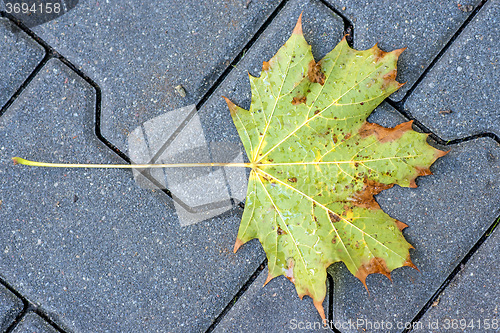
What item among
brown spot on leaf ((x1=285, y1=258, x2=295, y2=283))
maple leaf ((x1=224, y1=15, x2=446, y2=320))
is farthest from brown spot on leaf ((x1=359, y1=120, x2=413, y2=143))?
brown spot on leaf ((x1=285, y1=258, x2=295, y2=283))

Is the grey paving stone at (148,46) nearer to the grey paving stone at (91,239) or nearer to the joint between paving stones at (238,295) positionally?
the grey paving stone at (91,239)

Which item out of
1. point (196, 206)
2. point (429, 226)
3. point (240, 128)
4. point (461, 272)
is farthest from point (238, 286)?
point (461, 272)

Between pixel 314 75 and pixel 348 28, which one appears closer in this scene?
pixel 314 75

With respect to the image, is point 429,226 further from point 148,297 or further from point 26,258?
point 26,258

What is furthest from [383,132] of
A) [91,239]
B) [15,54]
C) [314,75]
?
[15,54]

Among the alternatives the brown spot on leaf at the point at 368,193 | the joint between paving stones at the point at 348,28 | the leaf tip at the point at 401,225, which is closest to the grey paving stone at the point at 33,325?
the brown spot on leaf at the point at 368,193

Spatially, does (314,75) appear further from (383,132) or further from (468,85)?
(468,85)
